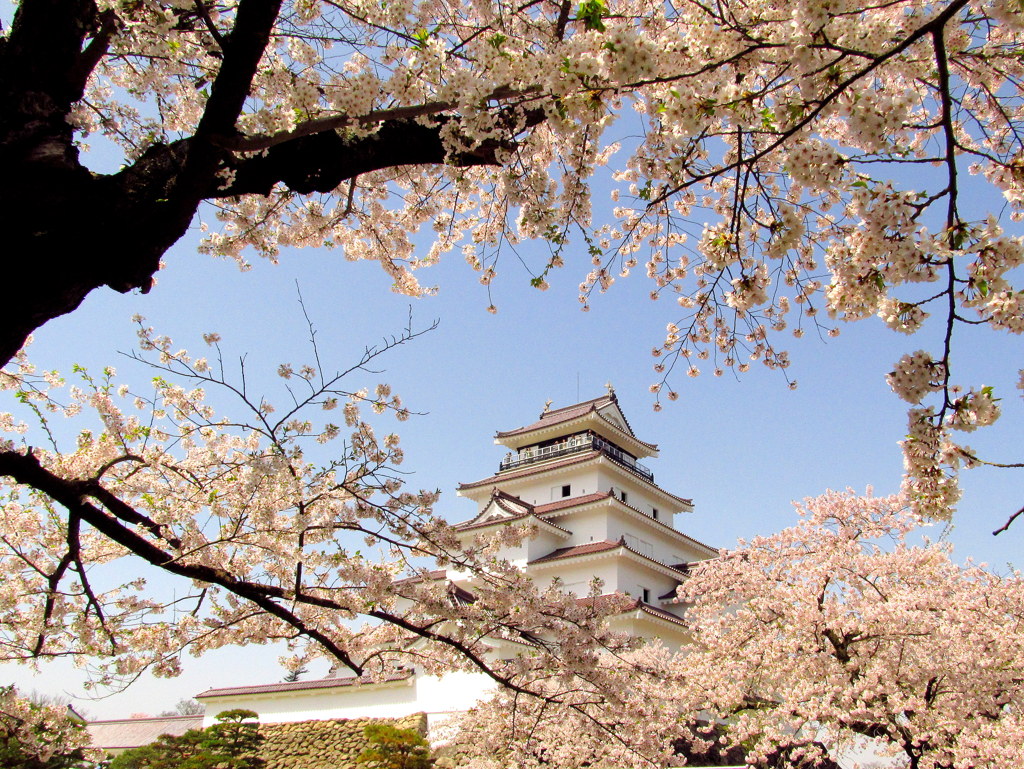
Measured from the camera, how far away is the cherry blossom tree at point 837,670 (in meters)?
9.52

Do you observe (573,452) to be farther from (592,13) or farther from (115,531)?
(592,13)

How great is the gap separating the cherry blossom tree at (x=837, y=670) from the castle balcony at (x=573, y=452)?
1004 centimetres

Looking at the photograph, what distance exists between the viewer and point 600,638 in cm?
620

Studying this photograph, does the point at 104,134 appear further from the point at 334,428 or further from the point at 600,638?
the point at 600,638

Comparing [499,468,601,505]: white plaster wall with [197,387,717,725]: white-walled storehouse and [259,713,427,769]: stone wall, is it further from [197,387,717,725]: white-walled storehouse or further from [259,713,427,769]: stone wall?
[259,713,427,769]: stone wall

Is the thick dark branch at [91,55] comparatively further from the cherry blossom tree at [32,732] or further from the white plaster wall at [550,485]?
the white plaster wall at [550,485]

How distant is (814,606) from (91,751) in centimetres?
1131

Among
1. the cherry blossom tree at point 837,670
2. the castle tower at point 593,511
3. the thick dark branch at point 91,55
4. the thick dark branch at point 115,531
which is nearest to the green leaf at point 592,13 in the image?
the thick dark branch at point 91,55

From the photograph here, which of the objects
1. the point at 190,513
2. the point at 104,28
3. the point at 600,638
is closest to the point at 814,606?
the point at 600,638

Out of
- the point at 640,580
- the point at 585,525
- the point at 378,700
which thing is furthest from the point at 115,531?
the point at 585,525

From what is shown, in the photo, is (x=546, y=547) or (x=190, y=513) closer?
(x=190, y=513)

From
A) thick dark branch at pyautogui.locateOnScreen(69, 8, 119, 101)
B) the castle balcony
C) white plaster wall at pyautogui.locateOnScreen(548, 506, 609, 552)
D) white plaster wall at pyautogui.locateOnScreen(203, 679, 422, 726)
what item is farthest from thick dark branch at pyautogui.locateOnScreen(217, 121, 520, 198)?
the castle balcony

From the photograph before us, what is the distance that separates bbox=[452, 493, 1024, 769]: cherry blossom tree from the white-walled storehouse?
14.9 feet

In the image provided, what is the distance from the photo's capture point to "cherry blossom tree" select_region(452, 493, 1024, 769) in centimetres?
952
